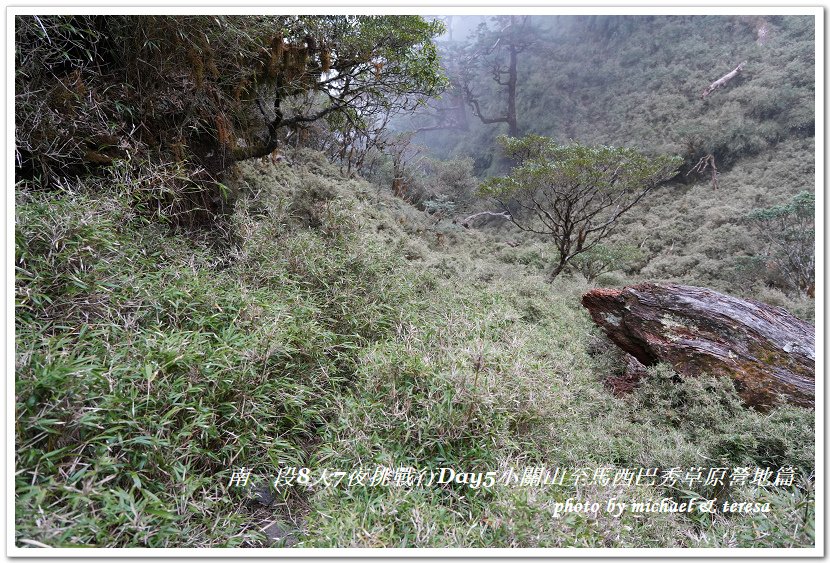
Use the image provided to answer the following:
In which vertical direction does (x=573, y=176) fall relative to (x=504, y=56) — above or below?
below

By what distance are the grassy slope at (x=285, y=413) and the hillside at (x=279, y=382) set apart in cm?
1

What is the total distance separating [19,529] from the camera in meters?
1.23

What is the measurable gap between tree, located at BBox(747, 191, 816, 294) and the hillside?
5216 millimetres

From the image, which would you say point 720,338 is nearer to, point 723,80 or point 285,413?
point 285,413

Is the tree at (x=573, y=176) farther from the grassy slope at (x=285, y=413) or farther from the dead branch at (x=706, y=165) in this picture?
the grassy slope at (x=285, y=413)

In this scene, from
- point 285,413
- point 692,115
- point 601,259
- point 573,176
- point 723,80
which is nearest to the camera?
point 285,413

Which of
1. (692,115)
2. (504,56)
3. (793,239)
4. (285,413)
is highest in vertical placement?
(504,56)

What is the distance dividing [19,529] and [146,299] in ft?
3.73

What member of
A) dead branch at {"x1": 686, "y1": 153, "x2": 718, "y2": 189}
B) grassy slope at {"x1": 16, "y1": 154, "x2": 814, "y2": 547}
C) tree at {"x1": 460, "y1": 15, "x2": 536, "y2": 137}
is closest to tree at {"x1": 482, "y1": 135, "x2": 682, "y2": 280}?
dead branch at {"x1": 686, "y1": 153, "x2": 718, "y2": 189}

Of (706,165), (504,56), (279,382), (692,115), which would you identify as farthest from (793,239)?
(504,56)

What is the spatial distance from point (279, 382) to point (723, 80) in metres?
16.5

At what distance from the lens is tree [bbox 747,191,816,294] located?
6.38 metres

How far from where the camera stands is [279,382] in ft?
7.00
